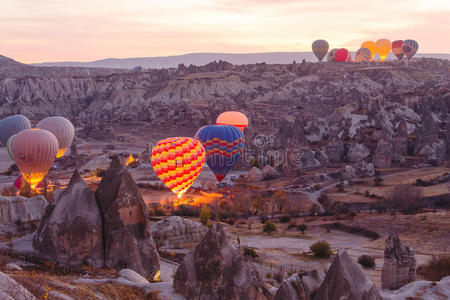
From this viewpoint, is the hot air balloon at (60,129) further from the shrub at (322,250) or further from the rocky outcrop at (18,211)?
the shrub at (322,250)

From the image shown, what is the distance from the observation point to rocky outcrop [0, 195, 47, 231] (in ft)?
56.6

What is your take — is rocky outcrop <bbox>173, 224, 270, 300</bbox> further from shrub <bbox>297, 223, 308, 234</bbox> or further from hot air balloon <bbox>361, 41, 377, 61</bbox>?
hot air balloon <bbox>361, 41, 377, 61</bbox>

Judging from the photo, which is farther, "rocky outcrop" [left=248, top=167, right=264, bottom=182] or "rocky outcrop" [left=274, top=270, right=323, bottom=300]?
"rocky outcrop" [left=248, top=167, right=264, bottom=182]

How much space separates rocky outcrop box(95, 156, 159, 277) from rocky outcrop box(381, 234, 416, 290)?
19.4 ft

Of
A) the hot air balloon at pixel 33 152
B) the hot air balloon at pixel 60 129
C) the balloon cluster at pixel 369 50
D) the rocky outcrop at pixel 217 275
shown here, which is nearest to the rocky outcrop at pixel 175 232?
the rocky outcrop at pixel 217 275

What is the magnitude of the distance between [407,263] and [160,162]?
1993 cm

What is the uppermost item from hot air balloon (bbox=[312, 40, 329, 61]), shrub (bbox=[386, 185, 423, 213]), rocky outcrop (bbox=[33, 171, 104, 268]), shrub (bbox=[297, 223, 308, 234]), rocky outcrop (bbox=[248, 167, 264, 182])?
hot air balloon (bbox=[312, 40, 329, 61])

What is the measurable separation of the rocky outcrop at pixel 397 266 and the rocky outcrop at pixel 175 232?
8.25m

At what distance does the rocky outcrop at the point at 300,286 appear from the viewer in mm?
8695

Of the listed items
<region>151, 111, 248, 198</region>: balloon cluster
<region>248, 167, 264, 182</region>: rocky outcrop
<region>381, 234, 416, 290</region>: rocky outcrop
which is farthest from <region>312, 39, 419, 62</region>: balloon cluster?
<region>381, 234, 416, 290</region>: rocky outcrop

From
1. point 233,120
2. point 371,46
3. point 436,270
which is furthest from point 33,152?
point 371,46

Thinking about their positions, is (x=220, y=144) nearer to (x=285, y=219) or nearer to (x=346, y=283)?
(x=285, y=219)

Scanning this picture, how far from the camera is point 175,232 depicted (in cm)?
1959

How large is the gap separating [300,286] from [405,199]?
22.9m
